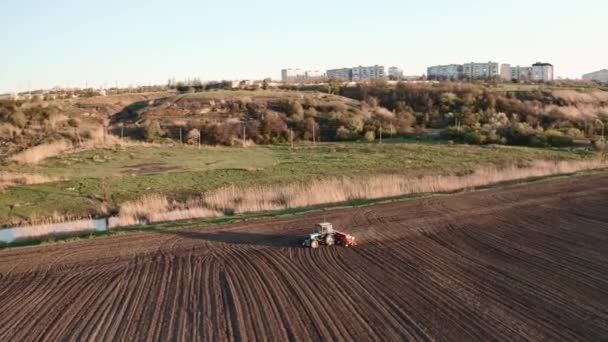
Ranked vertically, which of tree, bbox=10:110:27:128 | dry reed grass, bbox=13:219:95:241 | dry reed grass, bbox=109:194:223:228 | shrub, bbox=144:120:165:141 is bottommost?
dry reed grass, bbox=13:219:95:241

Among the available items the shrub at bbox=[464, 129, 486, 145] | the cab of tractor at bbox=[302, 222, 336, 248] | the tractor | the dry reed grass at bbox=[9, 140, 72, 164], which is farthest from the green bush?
the dry reed grass at bbox=[9, 140, 72, 164]

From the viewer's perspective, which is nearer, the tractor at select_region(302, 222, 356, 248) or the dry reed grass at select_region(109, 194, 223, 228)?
the tractor at select_region(302, 222, 356, 248)

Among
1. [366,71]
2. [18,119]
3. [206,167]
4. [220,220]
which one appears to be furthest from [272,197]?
[366,71]

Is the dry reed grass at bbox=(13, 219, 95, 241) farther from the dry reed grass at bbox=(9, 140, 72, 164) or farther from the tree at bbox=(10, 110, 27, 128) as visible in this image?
the tree at bbox=(10, 110, 27, 128)

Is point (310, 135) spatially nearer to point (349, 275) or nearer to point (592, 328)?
point (349, 275)

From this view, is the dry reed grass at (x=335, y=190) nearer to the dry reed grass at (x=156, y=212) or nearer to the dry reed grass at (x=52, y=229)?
the dry reed grass at (x=156, y=212)

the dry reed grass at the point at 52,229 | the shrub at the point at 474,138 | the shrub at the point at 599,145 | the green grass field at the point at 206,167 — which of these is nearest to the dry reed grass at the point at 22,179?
the green grass field at the point at 206,167

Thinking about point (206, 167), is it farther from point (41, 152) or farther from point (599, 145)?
point (599, 145)
